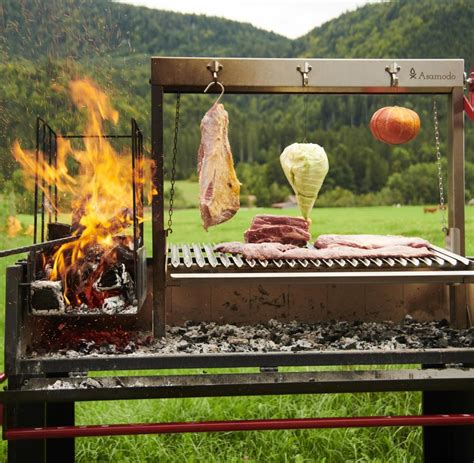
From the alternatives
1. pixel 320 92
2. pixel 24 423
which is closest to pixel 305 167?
pixel 320 92

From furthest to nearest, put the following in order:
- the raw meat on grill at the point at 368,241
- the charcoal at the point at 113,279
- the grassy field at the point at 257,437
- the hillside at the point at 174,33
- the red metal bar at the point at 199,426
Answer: the hillside at the point at 174,33
the grassy field at the point at 257,437
the raw meat on grill at the point at 368,241
the charcoal at the point at 113,279
the red metal bar at the point at 199,426

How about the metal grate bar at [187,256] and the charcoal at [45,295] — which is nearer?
the charcoal at [45,295]

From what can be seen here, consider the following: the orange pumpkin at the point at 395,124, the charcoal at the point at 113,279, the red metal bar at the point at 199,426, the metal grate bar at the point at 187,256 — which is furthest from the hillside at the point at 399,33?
the red metal bar at the point at 199,426

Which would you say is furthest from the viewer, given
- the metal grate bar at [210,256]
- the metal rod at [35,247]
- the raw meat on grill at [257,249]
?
the raw meat on grill at [257,249]

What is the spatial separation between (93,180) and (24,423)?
116 cm

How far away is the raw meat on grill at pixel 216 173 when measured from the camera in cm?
334

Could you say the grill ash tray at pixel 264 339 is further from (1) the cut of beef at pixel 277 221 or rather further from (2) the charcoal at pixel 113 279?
(1) the cut of beef at pixel 277 221

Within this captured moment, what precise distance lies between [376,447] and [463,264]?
84.5 inches

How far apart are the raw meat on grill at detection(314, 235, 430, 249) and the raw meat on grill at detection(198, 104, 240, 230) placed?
21.1 inches

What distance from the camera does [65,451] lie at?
12.6 ft

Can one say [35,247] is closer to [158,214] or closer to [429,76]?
[158,214]

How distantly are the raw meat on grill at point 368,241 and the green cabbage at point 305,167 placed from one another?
0.81 ft

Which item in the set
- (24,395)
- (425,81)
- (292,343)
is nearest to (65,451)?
(24,395)

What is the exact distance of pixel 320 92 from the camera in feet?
11.2
